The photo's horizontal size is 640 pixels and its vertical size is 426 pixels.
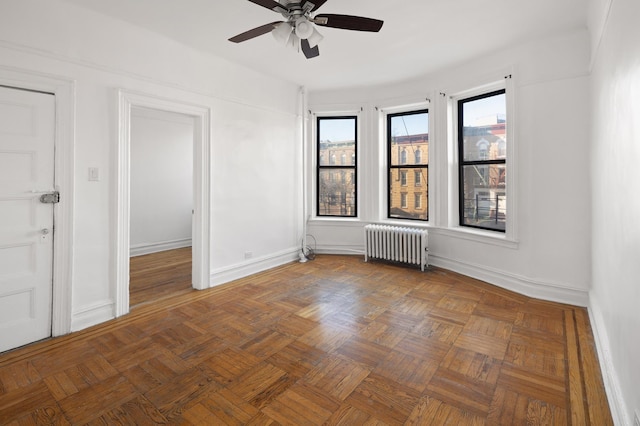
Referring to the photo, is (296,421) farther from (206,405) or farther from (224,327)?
(224,327)

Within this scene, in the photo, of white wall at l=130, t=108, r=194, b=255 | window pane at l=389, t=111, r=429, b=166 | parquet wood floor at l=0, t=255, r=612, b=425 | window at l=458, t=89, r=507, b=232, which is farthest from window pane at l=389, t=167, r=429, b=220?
white wall at l=130, t=108, r=194, b=255

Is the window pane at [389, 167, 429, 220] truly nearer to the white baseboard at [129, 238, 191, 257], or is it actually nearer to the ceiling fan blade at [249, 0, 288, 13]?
the ceiling fan blade at [249, 0, 288, 13]

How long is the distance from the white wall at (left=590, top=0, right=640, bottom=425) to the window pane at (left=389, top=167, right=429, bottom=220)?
92.2 inches

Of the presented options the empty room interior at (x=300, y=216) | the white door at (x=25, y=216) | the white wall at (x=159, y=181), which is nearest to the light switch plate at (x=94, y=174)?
the empty room interior at (x=300, y=216)

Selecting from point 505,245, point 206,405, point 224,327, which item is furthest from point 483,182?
point 206,405

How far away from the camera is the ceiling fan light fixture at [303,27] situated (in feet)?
8.05

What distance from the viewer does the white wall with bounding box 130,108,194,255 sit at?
5.79 m

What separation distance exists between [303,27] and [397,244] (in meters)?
3.26

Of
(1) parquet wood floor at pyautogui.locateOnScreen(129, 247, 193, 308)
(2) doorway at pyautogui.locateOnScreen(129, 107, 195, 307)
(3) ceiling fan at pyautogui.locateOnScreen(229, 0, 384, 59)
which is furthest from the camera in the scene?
(2) doorway at pyautogui.locateOnScreen(129, 107, 195, 307)

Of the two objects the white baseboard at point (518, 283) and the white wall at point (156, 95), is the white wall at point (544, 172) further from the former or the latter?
the white wall at point (156, 95)

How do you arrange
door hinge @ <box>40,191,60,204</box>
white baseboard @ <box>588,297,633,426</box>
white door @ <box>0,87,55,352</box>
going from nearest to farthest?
white baseboard @ <box>588,297,633,426</box>, white door @ <box>0,87,55,352</box>, door hinge @ <box>40,191,60,204</box>

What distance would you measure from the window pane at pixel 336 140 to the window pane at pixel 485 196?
1.96 m

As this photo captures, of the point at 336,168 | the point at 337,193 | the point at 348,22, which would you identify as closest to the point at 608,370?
the point at 348,22

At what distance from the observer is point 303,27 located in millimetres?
2459
